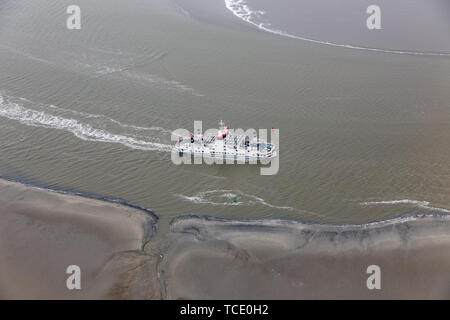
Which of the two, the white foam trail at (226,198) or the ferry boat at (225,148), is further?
the ferry boat at (225,148)

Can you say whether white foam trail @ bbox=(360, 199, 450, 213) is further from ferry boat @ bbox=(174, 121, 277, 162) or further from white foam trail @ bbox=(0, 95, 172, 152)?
white foam trail @ bbox=(0, 95, 172, 152)

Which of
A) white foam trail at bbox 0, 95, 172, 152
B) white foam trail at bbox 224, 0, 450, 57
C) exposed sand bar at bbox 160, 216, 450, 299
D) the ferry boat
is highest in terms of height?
white foam trail at bbox 224, 0, 450, 57

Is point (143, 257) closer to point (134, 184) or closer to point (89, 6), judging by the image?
point (134, 184)

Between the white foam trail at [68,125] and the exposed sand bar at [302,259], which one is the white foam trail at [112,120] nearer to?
the white foam trail at [68,125]

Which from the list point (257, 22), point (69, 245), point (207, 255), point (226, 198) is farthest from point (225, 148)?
point (257, 22)

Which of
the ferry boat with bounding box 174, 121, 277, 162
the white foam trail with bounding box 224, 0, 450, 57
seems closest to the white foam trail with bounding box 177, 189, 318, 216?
the ferry boat with bounding box 174, 121, 277, 162

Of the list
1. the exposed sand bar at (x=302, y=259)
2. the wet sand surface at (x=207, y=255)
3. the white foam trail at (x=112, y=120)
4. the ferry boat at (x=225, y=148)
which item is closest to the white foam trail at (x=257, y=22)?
the ferry boat at (x=225, y=148)

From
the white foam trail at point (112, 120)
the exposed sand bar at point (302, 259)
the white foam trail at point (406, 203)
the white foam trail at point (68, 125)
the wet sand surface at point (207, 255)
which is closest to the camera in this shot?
Result: the wet sand surface at point (207, 255)
